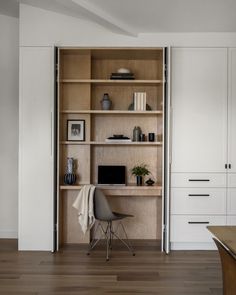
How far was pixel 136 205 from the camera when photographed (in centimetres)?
474

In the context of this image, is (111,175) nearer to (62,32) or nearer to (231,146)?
(231,146)

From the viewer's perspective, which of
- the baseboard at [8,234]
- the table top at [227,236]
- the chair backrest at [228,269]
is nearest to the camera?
the chair backrest at [228,269]

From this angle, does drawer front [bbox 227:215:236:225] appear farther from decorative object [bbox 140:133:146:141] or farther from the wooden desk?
the wooden desk

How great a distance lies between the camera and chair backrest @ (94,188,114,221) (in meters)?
4.01

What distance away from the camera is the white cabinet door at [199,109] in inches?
169

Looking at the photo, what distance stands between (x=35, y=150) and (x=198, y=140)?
194 centimetres

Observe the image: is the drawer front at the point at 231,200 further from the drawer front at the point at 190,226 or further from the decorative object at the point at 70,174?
the decorative object at the point at 70,174

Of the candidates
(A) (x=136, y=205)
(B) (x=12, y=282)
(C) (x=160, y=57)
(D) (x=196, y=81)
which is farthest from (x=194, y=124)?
(B) (x=12, y=282)

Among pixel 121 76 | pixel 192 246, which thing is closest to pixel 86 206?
pixel 192 246

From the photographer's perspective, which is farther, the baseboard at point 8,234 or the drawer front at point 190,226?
the baseboard at point 8,234

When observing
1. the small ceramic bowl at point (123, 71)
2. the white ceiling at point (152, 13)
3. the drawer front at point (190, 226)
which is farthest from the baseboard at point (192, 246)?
the white ceiling at point (152, 13)

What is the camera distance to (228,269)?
185 centimetres

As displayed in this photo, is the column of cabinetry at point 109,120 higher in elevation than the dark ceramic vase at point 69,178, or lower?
higher

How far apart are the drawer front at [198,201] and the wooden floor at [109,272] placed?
493 mm
